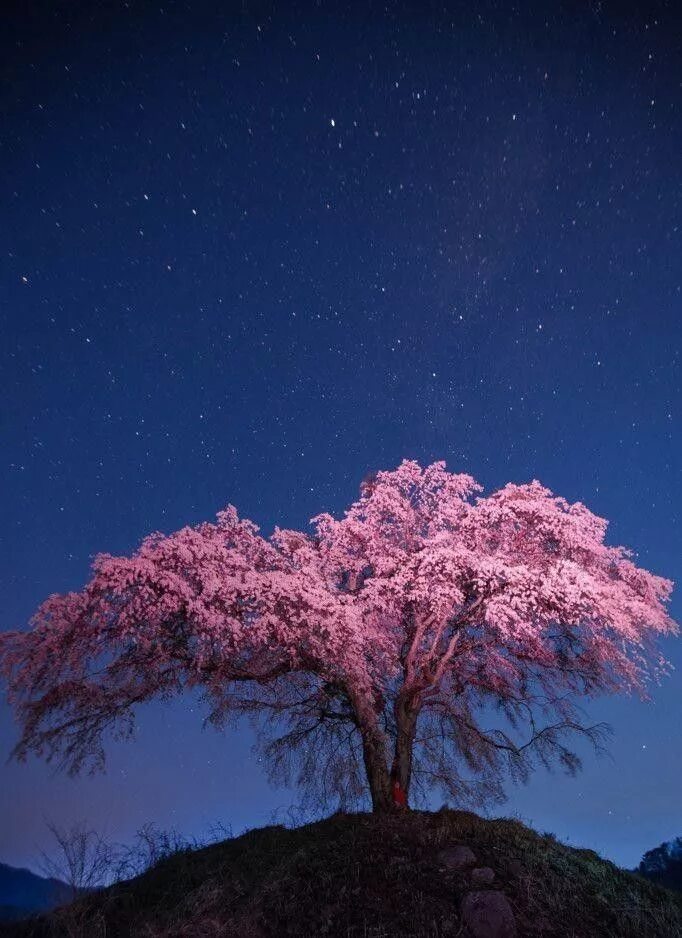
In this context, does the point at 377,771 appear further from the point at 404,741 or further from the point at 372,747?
the point at 404,741

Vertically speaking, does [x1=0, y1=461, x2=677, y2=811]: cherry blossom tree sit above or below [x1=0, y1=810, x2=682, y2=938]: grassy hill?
above

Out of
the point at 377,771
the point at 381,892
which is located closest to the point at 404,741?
the point at 377,771

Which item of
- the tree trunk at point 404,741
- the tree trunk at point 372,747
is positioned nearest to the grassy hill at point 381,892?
the tree trunk at point 372,747

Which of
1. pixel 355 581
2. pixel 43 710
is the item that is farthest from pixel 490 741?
pixel 43 710

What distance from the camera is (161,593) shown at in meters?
13.5

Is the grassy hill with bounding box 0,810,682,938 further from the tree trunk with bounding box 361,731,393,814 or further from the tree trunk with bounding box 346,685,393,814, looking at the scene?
the tree trunk with bounding box 346,685,393,814

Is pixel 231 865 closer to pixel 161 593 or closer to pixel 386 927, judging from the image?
pixel 386 927

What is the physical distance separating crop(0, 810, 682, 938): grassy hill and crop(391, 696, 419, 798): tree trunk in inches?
76.5

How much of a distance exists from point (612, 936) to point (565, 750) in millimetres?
7166

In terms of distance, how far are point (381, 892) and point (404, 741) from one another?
5.70 m

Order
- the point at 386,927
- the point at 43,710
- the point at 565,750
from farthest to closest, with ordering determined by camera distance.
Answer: the point at 565,750 < the point at 43,710 < the point at 386,927

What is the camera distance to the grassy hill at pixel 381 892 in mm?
9703

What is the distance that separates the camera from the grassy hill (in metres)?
9.70

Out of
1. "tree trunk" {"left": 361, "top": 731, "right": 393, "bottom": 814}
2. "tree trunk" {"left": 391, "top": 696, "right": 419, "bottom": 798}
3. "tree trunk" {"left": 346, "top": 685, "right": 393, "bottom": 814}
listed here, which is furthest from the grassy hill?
"tree trunk" {"left": 391, "top": 696, "right": 419, "bottom": 798}
